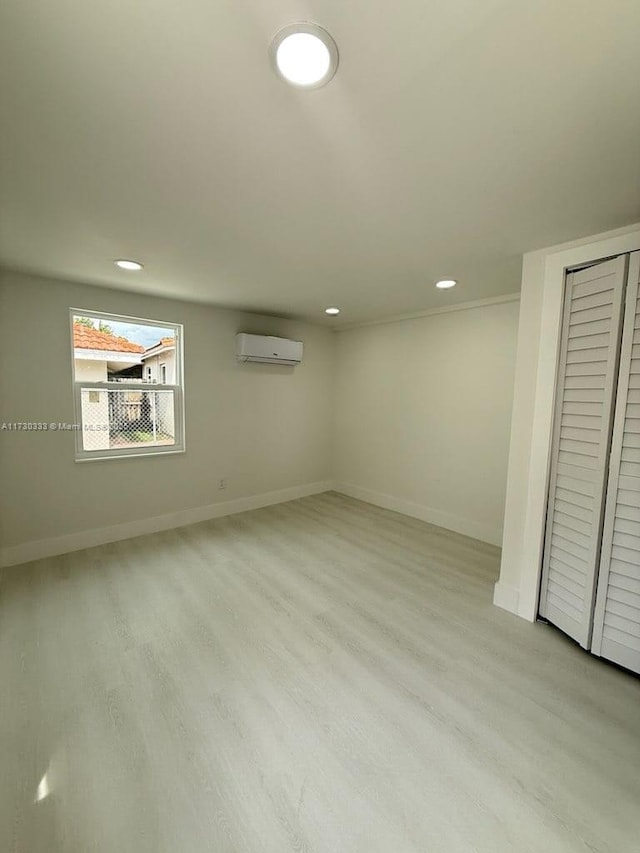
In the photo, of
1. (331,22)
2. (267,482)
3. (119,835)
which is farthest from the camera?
(267,482)

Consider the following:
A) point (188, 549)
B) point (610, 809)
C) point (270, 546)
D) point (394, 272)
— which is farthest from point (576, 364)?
point (188, 549)

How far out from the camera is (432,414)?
3828mm

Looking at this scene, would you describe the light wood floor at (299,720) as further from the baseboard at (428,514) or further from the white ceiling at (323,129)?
the white ceiling at (323,129)

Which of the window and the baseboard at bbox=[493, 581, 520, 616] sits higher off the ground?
the window

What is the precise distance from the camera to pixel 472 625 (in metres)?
2.18

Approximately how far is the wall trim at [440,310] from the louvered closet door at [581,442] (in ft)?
3.87

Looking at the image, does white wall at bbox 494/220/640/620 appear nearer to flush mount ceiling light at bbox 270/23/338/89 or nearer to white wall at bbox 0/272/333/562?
A: flush mount ceiling light at bbox 270/23/338/89

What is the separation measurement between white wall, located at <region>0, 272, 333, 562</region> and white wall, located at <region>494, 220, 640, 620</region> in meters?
2.79

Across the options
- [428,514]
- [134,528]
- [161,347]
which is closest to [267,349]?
[161,347]

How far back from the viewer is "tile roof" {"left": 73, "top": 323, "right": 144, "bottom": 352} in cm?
301

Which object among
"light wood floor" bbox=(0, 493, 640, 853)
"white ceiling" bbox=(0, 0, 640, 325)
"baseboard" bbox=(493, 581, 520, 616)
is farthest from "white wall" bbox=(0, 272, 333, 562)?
"baseboard" bbox=(493, 581, 520, 616)

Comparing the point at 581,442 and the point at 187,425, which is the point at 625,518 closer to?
the point at 581,442

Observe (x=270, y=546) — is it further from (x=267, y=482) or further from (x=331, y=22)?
(x=331, y=22)

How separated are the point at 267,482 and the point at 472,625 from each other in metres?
2.78
